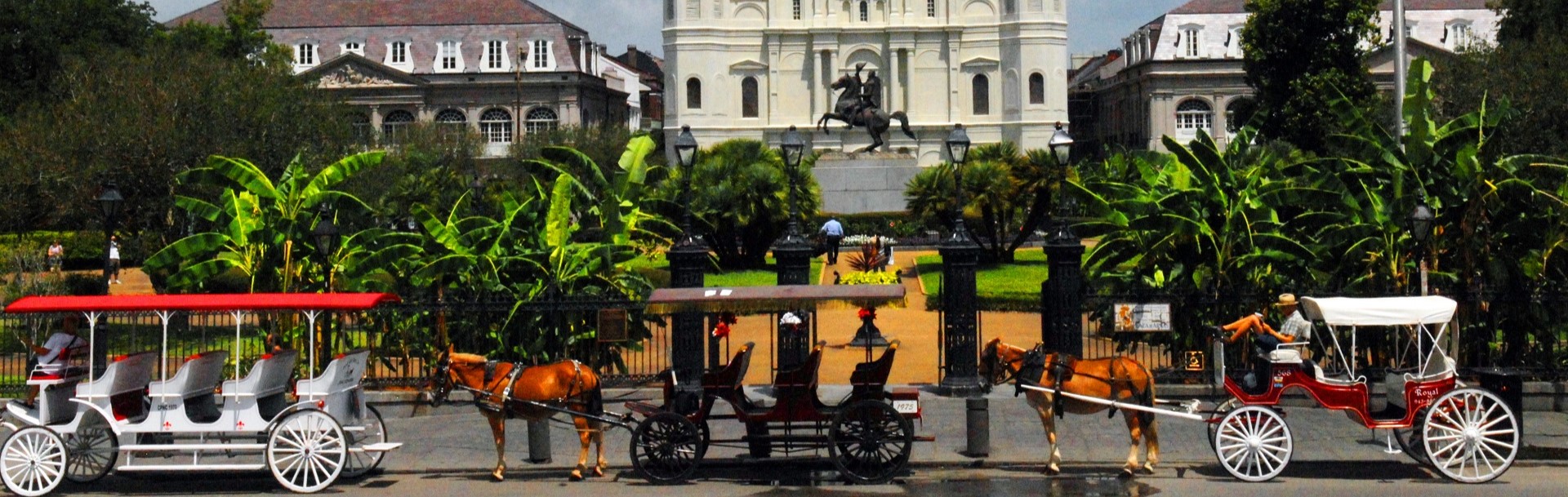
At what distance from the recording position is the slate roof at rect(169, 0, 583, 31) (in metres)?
95.6

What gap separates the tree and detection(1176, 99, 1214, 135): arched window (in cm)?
3176

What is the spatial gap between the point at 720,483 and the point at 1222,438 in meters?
4.59

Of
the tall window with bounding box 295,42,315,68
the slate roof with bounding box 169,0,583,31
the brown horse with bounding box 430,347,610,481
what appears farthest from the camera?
the slate roof with bounding box 169,0,583,31

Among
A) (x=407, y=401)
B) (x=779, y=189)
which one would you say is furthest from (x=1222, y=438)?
(x=779, y=189)

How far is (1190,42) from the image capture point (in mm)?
95812

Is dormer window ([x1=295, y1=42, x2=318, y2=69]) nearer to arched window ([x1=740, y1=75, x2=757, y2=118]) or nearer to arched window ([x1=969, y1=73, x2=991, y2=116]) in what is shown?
arched window ([x1=740, y1=75, x2=757, y2=118])

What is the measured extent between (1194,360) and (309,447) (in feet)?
38.6

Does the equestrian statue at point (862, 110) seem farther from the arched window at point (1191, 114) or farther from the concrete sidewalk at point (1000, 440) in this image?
the concrete sidewalk at point (1000, 440)

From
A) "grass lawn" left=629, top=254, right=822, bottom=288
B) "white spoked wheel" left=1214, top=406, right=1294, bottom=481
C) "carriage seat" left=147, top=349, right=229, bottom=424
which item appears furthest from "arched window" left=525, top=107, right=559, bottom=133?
"white spoked wheel" left=1214, top=406, right=1294, bottom=481

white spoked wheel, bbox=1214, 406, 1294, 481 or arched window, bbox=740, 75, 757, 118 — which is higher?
arched window, bbox=740, 75, 757, 118

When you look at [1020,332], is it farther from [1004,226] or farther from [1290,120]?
[1290,120]

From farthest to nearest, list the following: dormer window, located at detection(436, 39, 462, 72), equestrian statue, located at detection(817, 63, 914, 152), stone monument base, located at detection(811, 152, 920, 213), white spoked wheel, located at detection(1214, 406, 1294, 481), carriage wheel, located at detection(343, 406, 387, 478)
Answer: dormer window, located at detection(436, 39, 462, 72) < equestrian statue, located at detection(817, 63, 914, 152) < stone monument base, located at detection(811, 152, 920, 213) < carriage wheel, located at detection(343, 406, 387, 478) < white spoked wheel, located at detection(1214, 406, 1294, 481)

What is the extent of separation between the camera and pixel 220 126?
113 ft

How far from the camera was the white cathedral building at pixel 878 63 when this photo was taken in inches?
3312
